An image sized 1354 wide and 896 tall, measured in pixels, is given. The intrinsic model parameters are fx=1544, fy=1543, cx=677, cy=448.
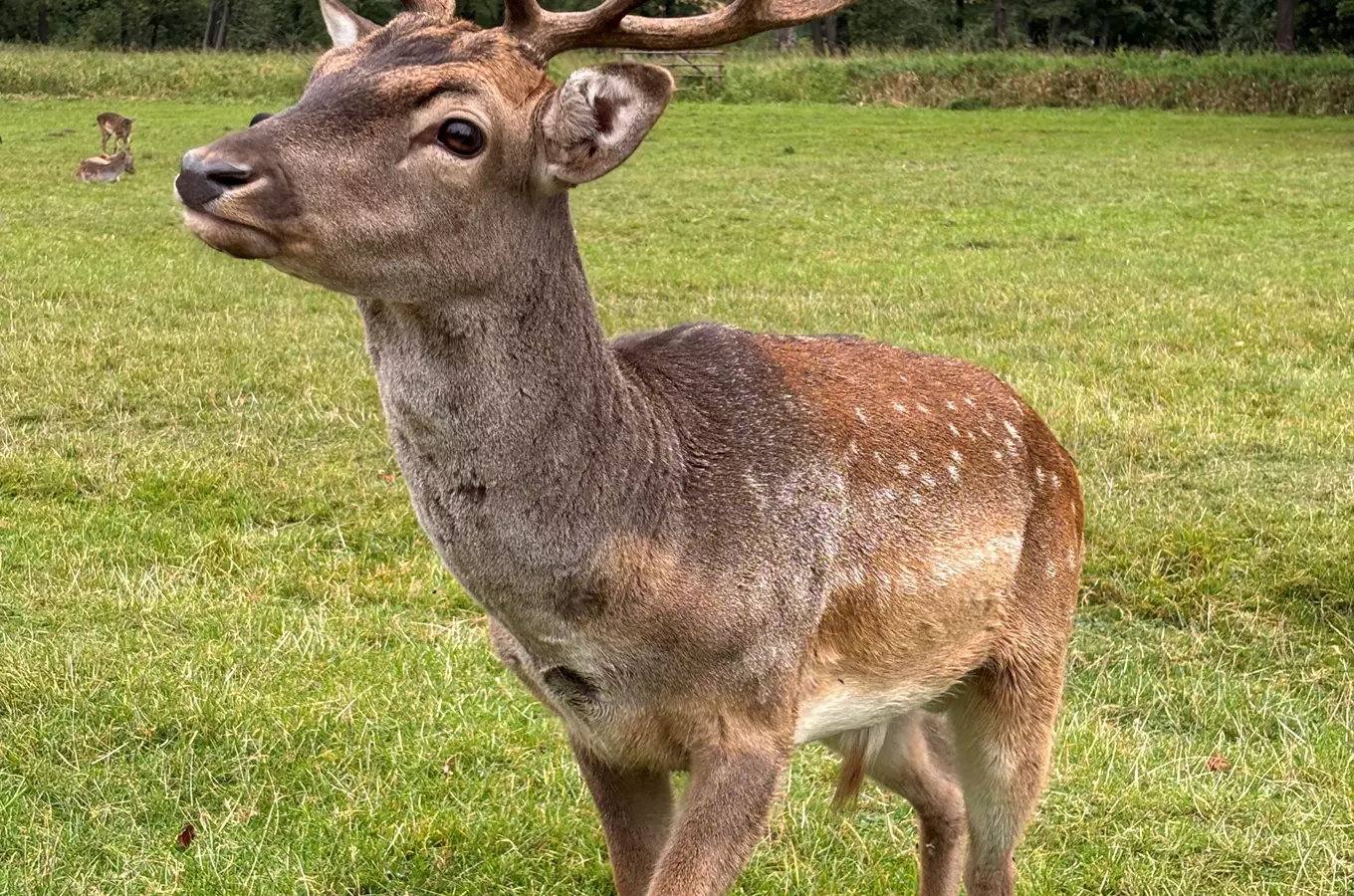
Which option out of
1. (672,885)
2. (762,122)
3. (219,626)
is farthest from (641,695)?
(762,122)

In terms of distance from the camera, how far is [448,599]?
19.4 ft

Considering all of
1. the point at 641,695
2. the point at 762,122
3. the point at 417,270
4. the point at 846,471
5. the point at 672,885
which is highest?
the point at 417,270

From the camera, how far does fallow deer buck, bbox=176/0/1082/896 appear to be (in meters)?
2.81

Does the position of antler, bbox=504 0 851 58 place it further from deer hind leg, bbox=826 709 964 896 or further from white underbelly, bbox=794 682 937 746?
deer hind leg, bbox=826 709 964 896

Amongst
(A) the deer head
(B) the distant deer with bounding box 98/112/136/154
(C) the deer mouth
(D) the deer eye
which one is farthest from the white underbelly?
(B) the distant deer with bounding box 98/112/136/154

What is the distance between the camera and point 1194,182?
20594 millimetres

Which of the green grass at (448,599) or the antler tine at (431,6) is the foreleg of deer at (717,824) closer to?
the green grass at (448,599)

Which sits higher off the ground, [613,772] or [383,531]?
[613,772]

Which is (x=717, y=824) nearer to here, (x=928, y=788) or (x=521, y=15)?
(x=928, y=788)

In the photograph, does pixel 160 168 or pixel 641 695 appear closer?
pixel 641 695

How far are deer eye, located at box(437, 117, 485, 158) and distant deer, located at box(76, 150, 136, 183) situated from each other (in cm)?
1814

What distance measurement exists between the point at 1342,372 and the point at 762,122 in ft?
69.1

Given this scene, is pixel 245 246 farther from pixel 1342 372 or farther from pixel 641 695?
pixel 1342 372

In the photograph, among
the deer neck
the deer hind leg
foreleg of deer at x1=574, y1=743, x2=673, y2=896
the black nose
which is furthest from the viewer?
the deer hind leg
